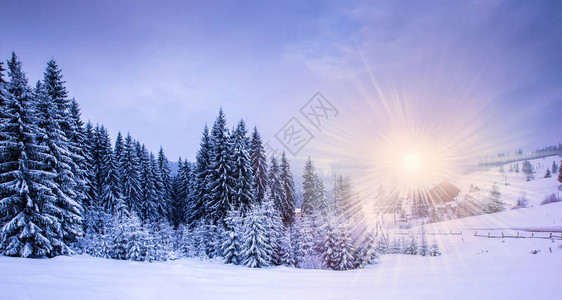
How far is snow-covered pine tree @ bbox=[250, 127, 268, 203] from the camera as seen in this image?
3378 cm

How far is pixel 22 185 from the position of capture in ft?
39.8

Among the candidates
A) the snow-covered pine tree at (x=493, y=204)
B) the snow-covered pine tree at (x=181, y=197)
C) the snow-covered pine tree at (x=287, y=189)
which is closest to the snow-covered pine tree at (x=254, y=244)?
the snow-covered pine tree at (x=287, y=189)

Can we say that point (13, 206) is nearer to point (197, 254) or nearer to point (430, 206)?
point (197, 254)

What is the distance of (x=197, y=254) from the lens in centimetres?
2602

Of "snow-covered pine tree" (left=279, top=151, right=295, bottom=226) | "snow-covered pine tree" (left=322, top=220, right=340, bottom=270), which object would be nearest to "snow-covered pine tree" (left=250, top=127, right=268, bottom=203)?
"snow-covered pine tree" (left=279, top=151, right=295, bottom=226)

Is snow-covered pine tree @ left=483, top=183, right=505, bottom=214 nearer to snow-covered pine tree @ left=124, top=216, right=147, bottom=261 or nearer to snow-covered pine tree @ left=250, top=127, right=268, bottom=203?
snow-covered pine tree @ left=250, top=127, right=268, bottom=203

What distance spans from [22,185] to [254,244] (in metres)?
14.0

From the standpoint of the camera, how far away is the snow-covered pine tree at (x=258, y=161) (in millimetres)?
33781

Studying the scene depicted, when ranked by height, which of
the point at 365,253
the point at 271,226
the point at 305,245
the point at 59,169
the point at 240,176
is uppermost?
the point at 59,169

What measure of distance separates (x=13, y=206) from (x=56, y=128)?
20.5 ft

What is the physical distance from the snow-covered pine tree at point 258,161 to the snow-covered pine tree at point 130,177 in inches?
717

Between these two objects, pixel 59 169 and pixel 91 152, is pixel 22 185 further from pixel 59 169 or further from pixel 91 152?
pixel 91 152

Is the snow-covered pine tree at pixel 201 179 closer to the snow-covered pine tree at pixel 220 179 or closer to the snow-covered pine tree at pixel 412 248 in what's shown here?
the snow-covered pine tree at pixel 220 179

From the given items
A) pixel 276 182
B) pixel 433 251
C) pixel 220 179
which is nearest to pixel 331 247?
pixel 220 179
